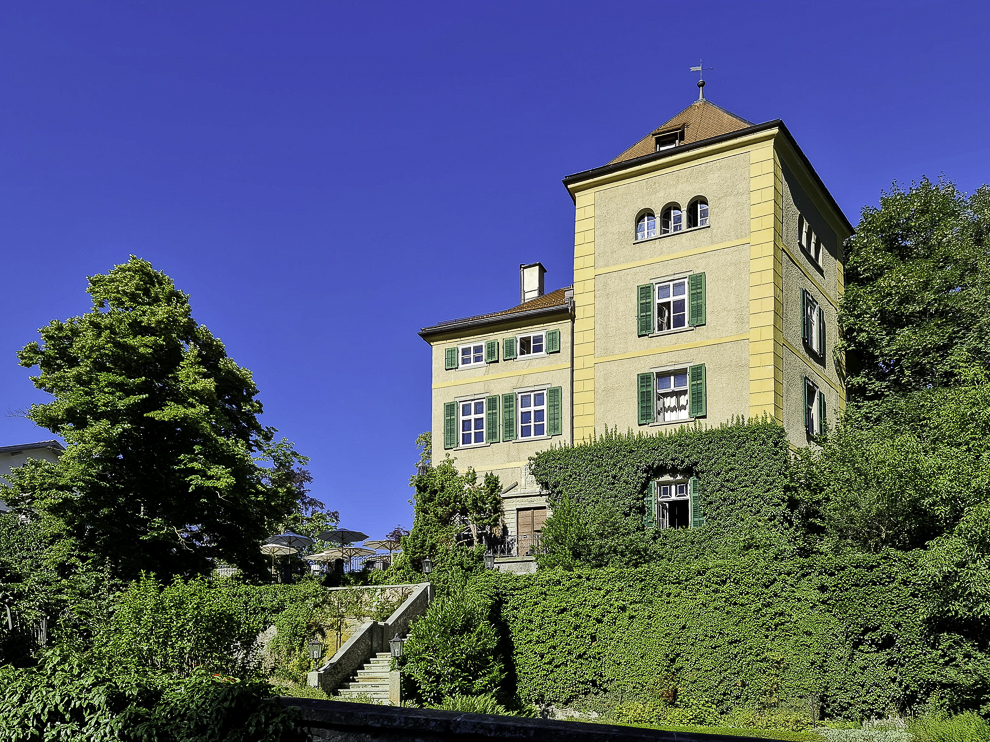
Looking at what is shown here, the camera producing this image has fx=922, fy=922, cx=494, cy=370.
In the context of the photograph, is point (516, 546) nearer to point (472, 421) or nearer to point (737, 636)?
point (472, 421)

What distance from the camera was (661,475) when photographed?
91.3 ft

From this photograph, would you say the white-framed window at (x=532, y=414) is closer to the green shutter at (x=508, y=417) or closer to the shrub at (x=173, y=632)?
the green shutter at (x=508, y=417)

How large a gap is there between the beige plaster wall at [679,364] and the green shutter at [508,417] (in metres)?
5.47

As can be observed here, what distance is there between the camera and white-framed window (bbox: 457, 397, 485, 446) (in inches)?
1387

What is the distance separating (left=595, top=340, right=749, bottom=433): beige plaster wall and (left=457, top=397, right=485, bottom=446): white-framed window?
22.4ft

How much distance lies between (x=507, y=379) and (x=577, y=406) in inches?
226

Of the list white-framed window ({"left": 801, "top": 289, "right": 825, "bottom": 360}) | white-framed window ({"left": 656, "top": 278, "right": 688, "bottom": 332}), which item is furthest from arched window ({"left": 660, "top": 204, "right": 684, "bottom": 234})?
white-framed window ({"left": 801, "top": 289, "right": 825, "bottom": 360})

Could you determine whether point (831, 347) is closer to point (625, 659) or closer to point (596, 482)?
point (596, 482)

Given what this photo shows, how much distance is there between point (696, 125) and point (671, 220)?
12.8ft

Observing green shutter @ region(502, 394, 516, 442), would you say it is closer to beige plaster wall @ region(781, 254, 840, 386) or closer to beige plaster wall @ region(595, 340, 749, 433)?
beige plaster wall @ region(595, 340, 749, 433)

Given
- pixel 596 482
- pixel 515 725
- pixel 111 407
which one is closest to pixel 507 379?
pixel 596 482

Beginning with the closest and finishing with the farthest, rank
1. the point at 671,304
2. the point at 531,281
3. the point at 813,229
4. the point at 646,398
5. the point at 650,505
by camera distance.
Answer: the point at 650,505
the point at 646,398
the point at 671,304
the point at 813,229
the point at 531,281

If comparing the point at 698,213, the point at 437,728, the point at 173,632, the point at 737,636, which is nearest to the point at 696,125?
the point at 698,213

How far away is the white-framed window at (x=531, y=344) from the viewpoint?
3500cm
